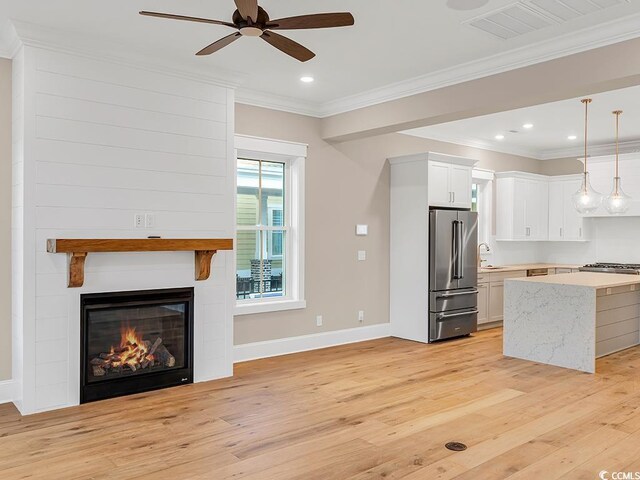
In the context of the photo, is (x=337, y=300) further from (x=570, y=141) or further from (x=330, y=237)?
(x=570, y=141)

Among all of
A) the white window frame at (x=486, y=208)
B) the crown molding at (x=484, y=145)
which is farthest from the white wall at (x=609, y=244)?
the white window frame at (x=486, y=208)

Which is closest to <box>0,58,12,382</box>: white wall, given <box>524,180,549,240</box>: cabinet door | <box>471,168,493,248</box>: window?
<box>471,168,493,248</box>: window

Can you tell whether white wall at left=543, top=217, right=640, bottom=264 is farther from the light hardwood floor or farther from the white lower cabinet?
the light hardwood floor

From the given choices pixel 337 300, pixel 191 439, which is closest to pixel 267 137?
pixel 337 300

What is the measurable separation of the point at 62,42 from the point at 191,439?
299cm

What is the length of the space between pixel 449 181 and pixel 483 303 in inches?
71.4

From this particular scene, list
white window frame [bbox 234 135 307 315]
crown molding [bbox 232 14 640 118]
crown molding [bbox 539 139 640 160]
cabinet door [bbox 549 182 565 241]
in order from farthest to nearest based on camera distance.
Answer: cabinet door [bbox 549 182 565 241] → crown molding [bbox 539 139 640 160] → white window frame [bbox 234 135 307 315] → crown molding [bbox 232 14 640 118]

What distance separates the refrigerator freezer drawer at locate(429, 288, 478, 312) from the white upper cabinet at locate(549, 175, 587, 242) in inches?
106

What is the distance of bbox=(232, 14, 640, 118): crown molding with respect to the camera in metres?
3.70

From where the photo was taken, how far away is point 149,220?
14.6 feet

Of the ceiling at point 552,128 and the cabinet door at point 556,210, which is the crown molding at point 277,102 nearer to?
the ceiling at point 552,128

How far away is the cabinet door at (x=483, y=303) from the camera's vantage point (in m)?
7.29

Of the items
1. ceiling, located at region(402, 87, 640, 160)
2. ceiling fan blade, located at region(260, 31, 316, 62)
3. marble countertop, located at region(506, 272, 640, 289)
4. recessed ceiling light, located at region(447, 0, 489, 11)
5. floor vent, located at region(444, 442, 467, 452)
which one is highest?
recessed ceiling light, located at region(447, 0, 489, 11)

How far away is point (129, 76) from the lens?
4.35m
